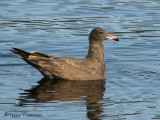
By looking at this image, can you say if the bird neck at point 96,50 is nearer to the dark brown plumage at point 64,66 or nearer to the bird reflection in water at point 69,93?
the dark brown plumage at point 64,66

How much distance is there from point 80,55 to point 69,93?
4099 millimetres

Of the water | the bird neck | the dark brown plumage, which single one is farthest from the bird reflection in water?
the bird neck

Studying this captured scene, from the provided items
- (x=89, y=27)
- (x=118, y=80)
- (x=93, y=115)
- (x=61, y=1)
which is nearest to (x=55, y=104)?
(x=93, y=115)

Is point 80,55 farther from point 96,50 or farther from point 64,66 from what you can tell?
point 64,66

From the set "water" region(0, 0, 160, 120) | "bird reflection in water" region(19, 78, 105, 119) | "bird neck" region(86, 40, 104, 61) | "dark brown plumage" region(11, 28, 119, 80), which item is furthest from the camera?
"bird neck" region(86, 40, 104, 61)

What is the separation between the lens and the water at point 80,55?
35.7 ft

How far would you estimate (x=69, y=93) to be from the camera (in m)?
12.2

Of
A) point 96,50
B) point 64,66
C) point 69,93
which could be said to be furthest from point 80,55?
point 69,93

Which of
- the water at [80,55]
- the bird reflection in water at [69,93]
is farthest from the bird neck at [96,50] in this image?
the bird reflection in water at [69,93]

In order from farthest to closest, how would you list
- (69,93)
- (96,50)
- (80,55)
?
(80,55) < (96,50) < (69,93)

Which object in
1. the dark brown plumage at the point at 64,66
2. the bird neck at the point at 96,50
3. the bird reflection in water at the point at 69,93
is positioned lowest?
the bird reflection in water at the point at 69,93

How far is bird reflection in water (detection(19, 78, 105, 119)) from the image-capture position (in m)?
11.2

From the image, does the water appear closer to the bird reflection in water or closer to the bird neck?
the bird reflection in water

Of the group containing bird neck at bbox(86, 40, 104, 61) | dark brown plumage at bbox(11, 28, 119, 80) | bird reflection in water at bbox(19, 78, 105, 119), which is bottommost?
bird reflection in water at bbox(19, 78, 105, 119)
